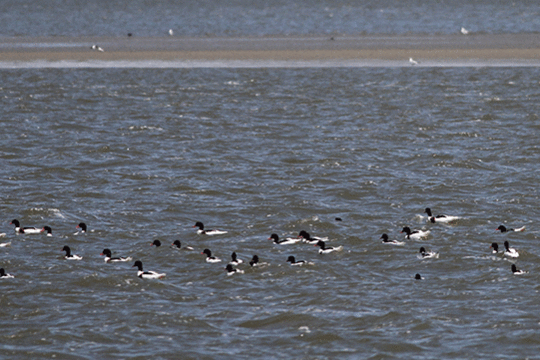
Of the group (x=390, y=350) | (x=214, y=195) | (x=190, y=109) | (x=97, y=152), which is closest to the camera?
(x=390, y=350)

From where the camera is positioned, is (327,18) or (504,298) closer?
(504,298)

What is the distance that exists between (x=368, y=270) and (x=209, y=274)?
3.49 metres

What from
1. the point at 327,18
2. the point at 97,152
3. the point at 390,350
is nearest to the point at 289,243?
the point at 390,350

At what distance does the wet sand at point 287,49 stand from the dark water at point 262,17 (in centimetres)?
576

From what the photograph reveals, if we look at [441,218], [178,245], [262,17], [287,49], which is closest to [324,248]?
[178,245]

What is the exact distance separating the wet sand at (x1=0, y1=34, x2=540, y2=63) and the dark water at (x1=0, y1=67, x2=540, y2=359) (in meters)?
8.96

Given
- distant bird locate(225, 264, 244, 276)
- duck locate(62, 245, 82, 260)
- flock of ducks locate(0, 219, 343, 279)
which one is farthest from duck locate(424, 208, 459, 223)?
duck locate(62, 245, 82, 260)

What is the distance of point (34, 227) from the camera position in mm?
24391

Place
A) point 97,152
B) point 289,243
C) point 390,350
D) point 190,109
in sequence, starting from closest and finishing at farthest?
point 390,350 < point 289,243 < point 97,152 < point 190,109

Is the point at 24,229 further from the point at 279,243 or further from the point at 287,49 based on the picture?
the point at 287,49

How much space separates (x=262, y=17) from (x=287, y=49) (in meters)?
35.1

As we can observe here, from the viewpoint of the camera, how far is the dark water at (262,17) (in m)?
73.4

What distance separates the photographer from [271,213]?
84.0 feet

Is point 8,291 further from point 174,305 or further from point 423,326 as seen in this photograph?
point 423,326
